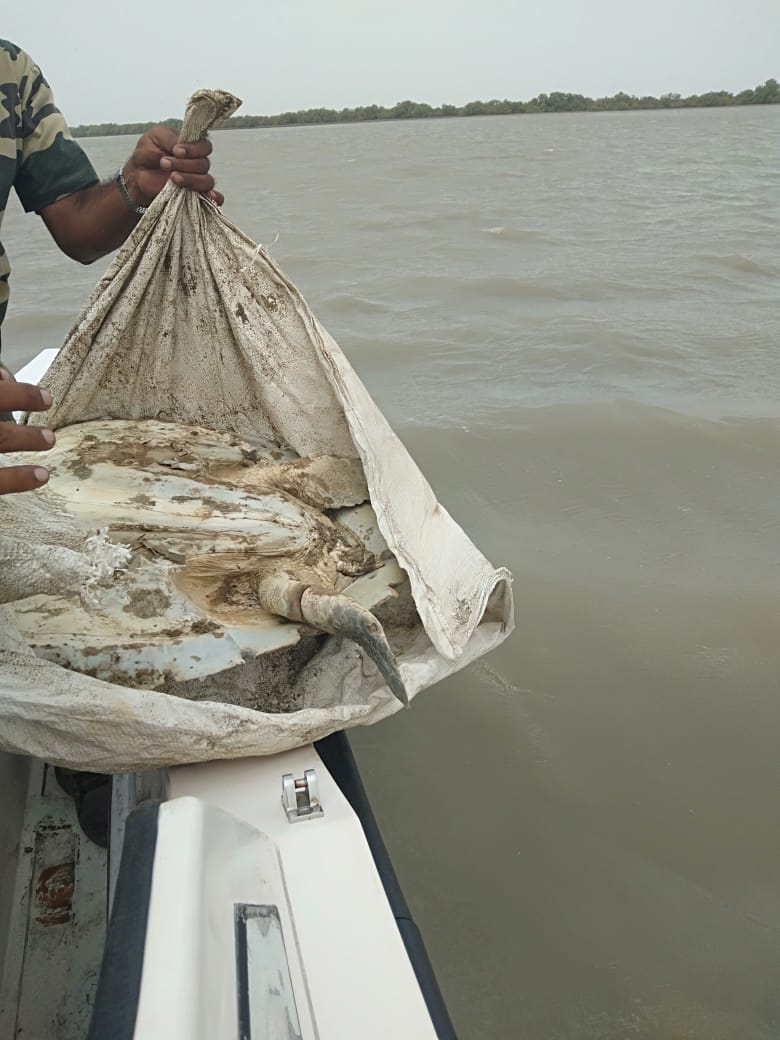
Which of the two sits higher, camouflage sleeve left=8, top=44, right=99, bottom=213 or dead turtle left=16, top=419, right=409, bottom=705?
camouflage sleeve left=8, top=44, right=99, bottom=213

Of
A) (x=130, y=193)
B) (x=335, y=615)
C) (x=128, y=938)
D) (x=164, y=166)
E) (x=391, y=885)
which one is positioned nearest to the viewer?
(x=128, y=938)

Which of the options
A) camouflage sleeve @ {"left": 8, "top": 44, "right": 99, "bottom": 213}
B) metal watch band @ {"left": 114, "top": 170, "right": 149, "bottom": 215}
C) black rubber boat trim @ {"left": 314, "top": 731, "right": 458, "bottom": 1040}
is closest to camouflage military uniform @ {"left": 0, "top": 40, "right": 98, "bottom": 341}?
camouflage sleeve @ {"left": 8, "top": 44, "right": 99, "bottom": 213}

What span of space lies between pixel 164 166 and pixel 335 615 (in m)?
1.25

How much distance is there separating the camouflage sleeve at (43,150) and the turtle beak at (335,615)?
4.64 ft

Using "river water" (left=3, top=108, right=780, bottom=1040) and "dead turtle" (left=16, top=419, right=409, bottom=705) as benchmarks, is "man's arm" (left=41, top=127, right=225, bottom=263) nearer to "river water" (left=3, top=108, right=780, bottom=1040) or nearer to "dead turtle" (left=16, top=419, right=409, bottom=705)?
"dead turtle" (left=16, top=419, right=409, bottom=705)

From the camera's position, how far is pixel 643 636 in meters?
2.45

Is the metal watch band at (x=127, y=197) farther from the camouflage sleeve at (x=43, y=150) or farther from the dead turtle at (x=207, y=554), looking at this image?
the dead turtle at (x=207, y=554)

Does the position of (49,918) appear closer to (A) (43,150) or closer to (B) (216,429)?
(B) (216,429)

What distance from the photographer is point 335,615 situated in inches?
61.4

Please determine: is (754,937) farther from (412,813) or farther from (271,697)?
(271,697)

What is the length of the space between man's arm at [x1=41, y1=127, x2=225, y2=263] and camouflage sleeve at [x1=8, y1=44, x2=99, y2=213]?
0.03 metres

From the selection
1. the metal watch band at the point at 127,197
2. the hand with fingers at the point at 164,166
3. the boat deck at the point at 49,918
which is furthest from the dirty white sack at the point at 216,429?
the boat deck at the point at 49,918

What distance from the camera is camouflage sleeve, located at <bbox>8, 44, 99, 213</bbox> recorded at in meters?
2.29

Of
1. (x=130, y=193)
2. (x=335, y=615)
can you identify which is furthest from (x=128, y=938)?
(x=130, y=193)
